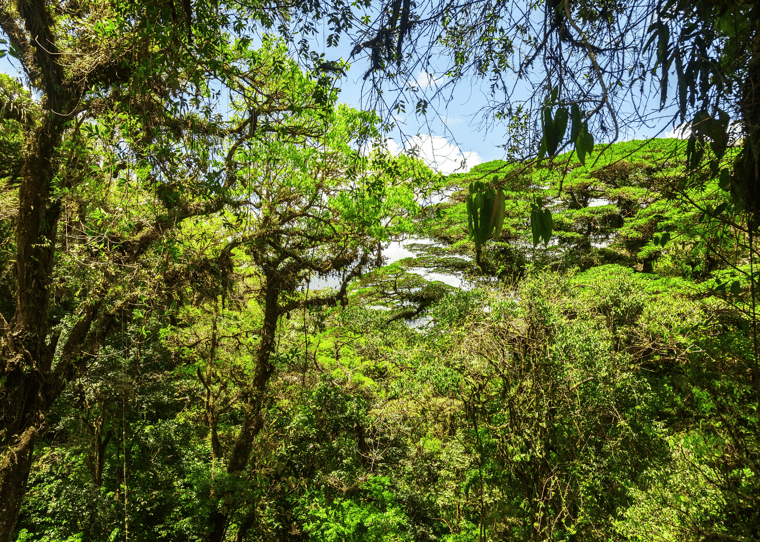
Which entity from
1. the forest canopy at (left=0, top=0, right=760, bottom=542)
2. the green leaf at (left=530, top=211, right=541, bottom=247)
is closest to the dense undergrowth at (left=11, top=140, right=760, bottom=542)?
the forest canopy at (left=0, top=0, right=760, bottom=542)

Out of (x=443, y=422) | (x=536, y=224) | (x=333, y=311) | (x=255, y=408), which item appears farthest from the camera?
(x=333, y=311)

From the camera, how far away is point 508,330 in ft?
17.0

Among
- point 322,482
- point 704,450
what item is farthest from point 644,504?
point 322,482

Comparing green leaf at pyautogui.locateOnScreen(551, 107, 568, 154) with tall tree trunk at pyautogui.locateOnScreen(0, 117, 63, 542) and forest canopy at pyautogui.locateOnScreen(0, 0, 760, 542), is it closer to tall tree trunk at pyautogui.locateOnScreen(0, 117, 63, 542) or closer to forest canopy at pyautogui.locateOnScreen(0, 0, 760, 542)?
forest canopy at pyautogui.locateOnScreen(0, 0, 760, 542)

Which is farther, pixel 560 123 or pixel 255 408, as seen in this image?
pixel 255 408

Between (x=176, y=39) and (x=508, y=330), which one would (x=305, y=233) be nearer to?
(x=508, y=330)

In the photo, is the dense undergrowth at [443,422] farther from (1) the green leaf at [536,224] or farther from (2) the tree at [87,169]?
(1) the green leaf at [536,224]

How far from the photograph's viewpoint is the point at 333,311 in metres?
9.14

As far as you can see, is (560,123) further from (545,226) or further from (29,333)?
(29,333)

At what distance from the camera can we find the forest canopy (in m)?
1.52

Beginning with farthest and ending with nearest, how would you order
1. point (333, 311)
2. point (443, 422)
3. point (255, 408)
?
point (333, 311) < point (443, 422) < point (255, 408)

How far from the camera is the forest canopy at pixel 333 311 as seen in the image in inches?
59.8

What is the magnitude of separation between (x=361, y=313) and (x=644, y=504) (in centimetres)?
635

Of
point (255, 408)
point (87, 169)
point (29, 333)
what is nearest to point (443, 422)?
point (255, 408)
